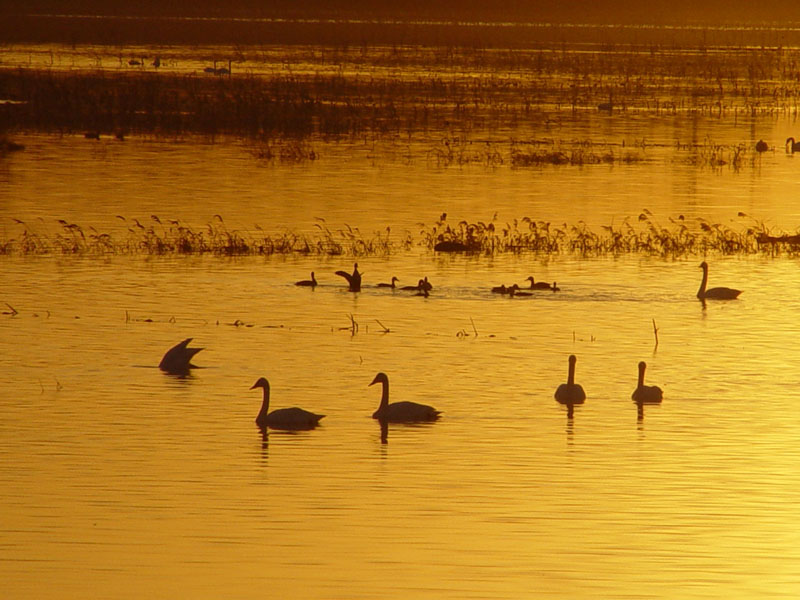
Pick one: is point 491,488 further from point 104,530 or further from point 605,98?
point 605,98

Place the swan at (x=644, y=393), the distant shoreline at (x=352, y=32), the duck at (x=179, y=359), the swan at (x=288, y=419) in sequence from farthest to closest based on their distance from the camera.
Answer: the distant shoreline at (x=352, y=32), the duck at (x=179, y=359), the swan at (x=644, y=393), the swan at (x=288, y=419)

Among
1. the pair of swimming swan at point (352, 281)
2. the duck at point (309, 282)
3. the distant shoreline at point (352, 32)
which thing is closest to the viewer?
the pair of swimming swan at point (352, 281)

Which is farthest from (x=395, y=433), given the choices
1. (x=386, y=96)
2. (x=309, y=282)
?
(x=386, y=96)

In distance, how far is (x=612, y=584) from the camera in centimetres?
1223

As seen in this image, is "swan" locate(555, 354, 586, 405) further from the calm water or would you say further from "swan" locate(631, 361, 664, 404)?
"swan" locate(631, 361, 664, 404)

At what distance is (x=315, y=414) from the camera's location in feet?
56.4

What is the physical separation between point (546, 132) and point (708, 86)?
2279 centimetres

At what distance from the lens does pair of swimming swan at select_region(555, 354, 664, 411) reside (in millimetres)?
18250

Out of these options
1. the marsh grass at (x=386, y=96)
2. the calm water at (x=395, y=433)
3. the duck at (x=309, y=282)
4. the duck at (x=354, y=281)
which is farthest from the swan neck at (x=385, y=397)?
the marsh grass at (x=386, y=96)

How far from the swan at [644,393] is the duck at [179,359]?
489 cm

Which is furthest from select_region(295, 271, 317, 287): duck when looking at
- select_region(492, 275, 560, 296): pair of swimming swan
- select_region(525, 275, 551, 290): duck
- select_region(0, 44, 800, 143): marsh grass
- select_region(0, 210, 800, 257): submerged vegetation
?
select_region(0, 44, 800, 143): marsh grass

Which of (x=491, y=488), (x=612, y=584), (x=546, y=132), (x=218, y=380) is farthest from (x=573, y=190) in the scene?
(x=612, y=584)

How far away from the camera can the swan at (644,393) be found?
60.4ft

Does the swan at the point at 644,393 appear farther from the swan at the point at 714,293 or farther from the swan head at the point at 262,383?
the swan at the point at 714,293
